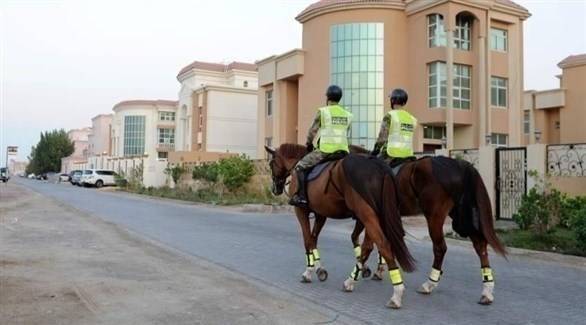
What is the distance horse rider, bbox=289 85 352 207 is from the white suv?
50.7 m

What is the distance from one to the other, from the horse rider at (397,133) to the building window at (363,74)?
111 ft

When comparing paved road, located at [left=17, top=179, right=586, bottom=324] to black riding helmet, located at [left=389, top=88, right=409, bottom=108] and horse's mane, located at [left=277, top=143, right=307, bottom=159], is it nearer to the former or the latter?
horse's mane, located at [left=277, top=143, right=307, bottom=159]

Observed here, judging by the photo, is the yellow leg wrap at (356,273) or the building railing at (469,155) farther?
the building railing at (469,155)

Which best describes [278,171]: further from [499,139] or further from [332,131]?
[499,139]

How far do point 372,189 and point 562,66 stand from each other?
48982mm

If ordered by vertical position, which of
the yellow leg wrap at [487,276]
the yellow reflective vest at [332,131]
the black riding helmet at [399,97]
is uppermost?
the black riding helmet at [399,97]

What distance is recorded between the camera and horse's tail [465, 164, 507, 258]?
7.07 meters

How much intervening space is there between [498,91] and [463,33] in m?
4.94

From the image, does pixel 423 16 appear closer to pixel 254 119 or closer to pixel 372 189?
pixel 254 119

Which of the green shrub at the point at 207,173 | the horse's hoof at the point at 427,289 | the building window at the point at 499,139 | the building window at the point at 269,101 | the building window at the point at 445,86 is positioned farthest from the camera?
the building window at the point at 269,101

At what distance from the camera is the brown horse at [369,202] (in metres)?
6.68

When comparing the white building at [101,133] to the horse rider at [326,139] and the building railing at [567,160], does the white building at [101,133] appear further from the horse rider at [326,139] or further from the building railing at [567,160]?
the horse rider at [326,139]

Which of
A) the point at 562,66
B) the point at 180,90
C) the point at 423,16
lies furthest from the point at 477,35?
the point at 180,90

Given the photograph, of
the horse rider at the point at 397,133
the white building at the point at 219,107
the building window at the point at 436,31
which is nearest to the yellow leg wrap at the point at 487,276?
the horse rider at the point at 397,133
